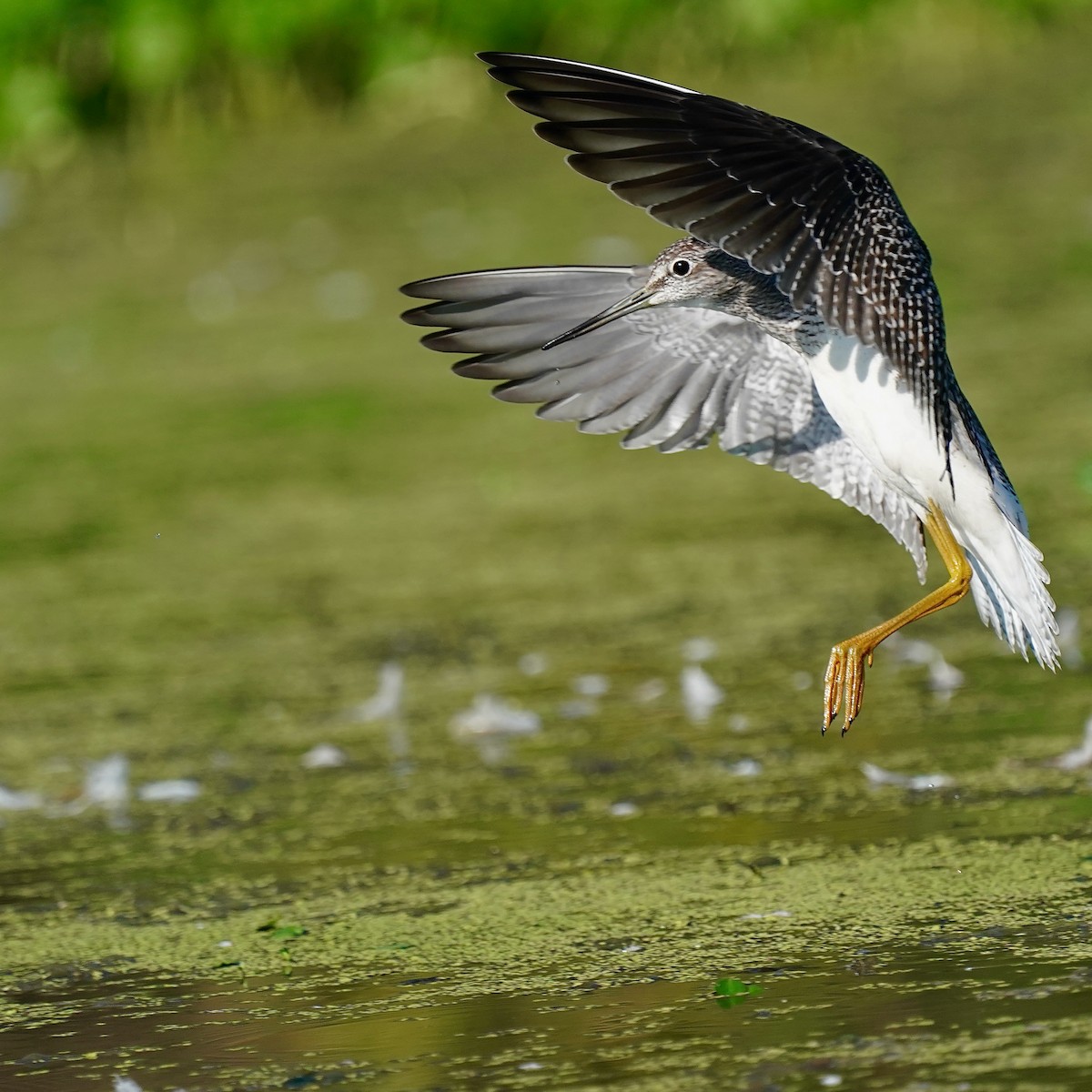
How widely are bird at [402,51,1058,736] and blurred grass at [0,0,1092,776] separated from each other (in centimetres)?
48

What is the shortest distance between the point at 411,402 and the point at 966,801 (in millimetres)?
4596

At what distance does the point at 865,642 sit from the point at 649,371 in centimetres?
77

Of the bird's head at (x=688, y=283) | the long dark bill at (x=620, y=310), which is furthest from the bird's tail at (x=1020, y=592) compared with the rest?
the long dark bill at (x=620, y=310)

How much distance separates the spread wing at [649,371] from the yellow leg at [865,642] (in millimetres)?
86

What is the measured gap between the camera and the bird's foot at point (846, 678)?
4.20 metres

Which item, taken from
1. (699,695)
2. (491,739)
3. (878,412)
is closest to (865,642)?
(878,412)

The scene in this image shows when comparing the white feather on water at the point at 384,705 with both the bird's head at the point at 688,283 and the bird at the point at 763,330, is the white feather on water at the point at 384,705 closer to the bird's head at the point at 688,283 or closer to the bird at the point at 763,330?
the bird at the point at 763,330

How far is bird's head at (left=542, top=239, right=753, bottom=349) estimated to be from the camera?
4254 mm

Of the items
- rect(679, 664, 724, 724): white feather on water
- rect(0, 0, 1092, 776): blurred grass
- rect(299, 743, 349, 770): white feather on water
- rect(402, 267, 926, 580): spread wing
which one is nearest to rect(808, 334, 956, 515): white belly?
rect(402, 267, 926, 580): spread wing

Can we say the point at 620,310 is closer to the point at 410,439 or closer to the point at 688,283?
the point at 688,283

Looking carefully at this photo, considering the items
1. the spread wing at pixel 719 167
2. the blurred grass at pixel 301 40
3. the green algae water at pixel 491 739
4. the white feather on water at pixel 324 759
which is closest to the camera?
the green algae water at pixel 491 739

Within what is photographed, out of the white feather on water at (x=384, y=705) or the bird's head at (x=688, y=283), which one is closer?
the bird's head at (x=688, y=283)

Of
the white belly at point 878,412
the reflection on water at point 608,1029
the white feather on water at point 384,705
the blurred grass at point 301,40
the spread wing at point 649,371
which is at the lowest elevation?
the reflection on water at point 608,1029

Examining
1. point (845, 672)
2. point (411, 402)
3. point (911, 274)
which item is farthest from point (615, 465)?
point (911, 274)
